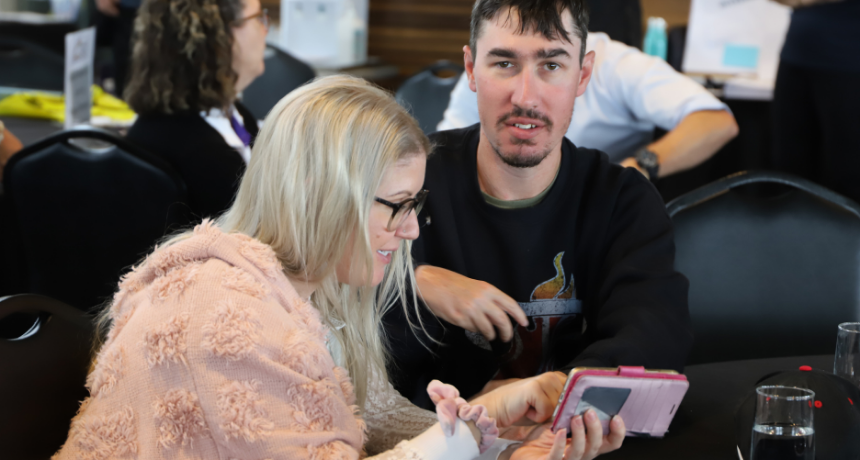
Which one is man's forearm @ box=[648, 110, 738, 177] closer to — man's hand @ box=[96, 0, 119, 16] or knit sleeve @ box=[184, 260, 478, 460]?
knit sleeve @ box=[184, 260, 478, 460]

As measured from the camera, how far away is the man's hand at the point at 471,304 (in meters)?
1.31

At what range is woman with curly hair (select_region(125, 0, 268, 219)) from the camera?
216cm

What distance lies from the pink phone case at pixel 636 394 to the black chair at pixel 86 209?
1323mm

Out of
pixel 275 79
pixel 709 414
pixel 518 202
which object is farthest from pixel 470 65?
pixel 275 79

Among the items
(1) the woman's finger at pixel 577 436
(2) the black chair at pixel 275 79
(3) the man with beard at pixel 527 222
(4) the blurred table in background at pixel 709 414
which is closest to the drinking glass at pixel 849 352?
(4) the blurred table in background at pixel 709 414

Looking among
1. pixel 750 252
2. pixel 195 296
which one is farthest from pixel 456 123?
pixel 195 296

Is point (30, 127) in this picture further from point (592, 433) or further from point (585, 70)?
point (592, 433)

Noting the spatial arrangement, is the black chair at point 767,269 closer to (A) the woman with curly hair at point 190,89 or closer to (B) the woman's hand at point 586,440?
(B) the woman's hand at point 586,440

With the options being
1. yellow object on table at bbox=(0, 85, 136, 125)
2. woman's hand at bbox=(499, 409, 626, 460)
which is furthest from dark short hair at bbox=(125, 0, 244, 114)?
woman's hand at bbox=(499, 409, 626, 460)

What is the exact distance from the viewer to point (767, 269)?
1707mm

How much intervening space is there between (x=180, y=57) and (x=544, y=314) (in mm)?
1372

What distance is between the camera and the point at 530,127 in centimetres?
145

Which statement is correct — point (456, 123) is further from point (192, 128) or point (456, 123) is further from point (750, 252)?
point (750, 252)

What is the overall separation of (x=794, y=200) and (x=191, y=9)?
1.64 m
